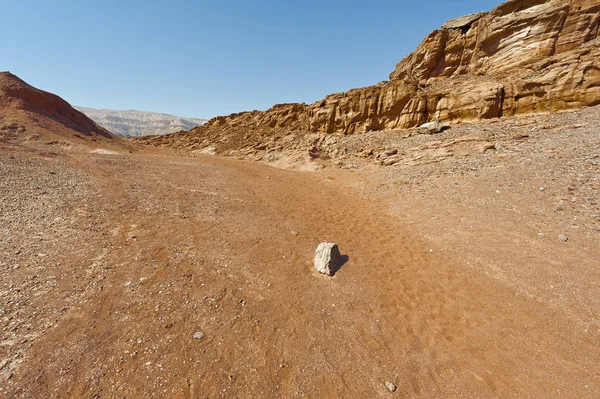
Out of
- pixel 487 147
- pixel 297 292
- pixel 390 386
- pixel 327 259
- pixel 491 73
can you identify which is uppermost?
pixel 491 73

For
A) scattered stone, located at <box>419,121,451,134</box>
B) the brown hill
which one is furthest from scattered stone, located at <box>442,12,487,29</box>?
the brown hill

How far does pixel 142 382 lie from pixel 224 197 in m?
9.01

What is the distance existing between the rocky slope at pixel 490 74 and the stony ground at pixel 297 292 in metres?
9.66

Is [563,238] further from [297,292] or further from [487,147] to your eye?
[487,147]

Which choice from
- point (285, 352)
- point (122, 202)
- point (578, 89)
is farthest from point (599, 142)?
point (122, 202)

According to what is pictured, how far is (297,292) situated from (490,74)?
29341 millimetres

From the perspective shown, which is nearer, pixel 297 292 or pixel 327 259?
pixel 297 292

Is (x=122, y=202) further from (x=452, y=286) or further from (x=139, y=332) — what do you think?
(x=452, y=286)

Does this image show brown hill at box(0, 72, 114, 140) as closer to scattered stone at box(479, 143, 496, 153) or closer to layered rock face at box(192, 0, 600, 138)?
layered rock face at box(192, 0, 600, 138)

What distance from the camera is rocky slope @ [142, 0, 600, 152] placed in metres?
17.2

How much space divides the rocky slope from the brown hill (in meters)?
29.8

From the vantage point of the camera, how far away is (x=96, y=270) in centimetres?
506

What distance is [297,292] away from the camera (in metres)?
5.25

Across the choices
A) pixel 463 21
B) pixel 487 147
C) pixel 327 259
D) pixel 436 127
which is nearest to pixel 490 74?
pixel 436 127
